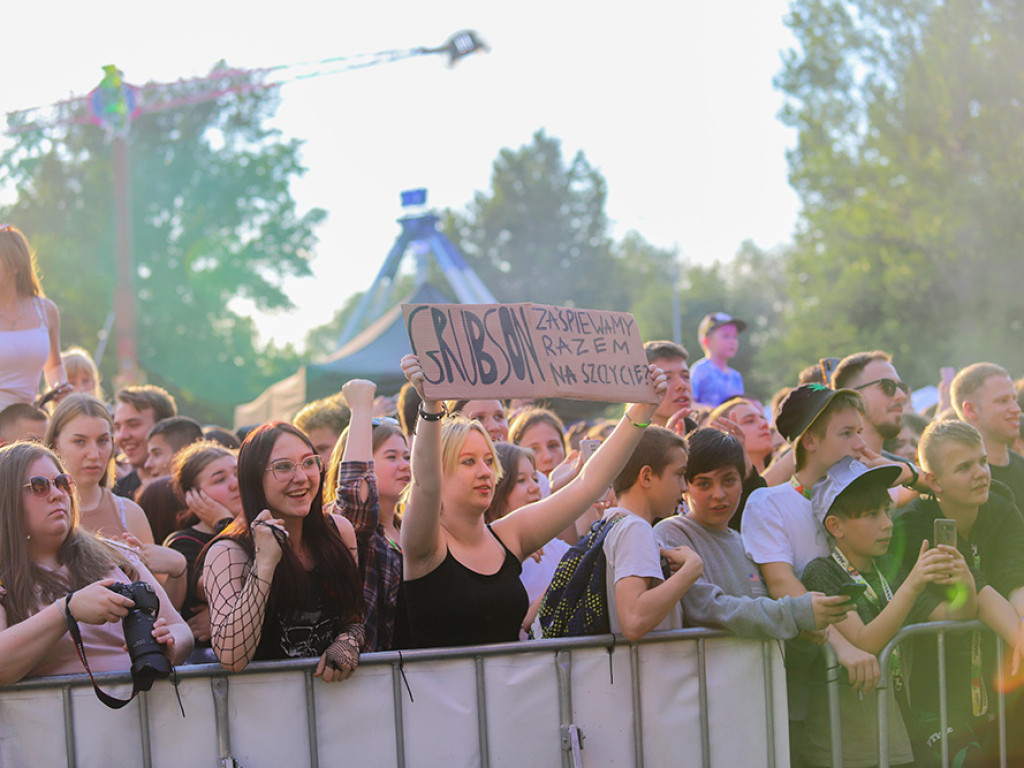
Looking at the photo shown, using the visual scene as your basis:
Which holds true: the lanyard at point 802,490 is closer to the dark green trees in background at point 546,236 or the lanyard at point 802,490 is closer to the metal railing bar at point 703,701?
the metal railing bar at point 703,701

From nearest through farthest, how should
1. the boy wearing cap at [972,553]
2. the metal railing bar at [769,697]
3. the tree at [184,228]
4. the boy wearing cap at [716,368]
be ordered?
the metal railing bar at [769,697], the boy wearing cap at [972,553], the boy wearing cap at [716,368], the tree at [184,228]

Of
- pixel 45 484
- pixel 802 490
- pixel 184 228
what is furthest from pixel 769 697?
pixel 184 228

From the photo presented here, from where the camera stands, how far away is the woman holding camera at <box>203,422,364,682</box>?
11.1 ft

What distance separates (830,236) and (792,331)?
4386mm

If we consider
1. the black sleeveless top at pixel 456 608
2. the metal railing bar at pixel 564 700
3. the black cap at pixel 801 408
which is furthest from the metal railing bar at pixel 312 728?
the black cap at pixel 801 408

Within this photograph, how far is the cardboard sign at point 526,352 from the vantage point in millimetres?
3400

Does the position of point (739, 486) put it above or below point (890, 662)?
above

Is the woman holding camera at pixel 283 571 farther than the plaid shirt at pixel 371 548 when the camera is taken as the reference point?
No

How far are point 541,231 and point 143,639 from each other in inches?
2122

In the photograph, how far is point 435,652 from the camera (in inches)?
139

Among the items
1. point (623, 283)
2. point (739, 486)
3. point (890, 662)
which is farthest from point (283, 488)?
point (623, 283)

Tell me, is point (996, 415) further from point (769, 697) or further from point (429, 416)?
point (429, 416)

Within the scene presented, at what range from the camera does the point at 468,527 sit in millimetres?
3834

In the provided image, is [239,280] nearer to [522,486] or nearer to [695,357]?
[695,357]
